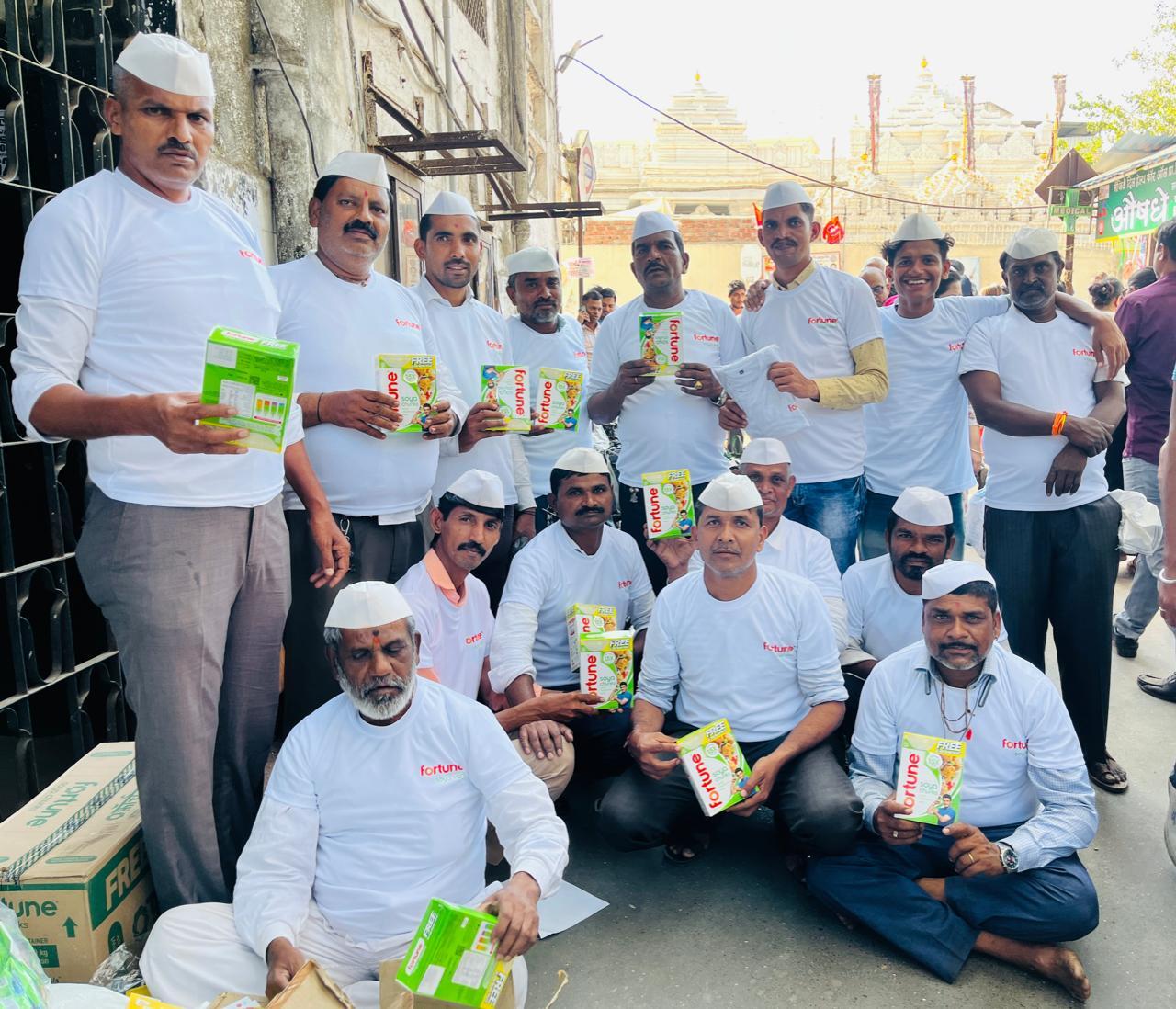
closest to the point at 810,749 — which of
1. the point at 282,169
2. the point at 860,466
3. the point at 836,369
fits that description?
the point at 860,466

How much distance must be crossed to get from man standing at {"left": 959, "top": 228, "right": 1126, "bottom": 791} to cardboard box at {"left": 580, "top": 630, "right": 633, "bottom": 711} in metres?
1.71

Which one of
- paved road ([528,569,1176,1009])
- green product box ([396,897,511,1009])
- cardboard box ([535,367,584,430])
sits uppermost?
cardboard box ([535,367,584,430])

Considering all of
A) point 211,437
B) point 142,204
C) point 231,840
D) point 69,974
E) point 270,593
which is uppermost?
point 142,204

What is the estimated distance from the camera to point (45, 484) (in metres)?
3.70

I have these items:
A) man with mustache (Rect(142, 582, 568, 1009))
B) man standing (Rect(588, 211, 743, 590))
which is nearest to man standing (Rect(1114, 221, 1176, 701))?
man standing (Rect(588, 211, 743, 590))

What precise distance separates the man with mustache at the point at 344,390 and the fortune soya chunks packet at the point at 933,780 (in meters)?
2.01

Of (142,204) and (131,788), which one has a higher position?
(142,204)

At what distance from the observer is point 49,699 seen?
3.81 metres

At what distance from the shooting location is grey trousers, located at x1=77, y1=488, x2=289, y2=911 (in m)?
2.66

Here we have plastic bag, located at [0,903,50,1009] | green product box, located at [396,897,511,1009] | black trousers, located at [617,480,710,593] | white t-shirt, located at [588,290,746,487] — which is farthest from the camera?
black trousers, located at [617,480,710,593]

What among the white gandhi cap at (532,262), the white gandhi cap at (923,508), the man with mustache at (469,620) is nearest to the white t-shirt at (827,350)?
the white gandhi cap at (923,508)

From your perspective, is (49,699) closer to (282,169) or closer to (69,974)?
(69,974)

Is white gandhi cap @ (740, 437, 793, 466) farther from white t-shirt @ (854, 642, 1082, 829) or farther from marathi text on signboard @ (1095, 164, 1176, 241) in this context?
marathi text on signboard @ (1095, 164, 1176, 241)

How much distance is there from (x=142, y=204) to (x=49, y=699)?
2.15 meters
